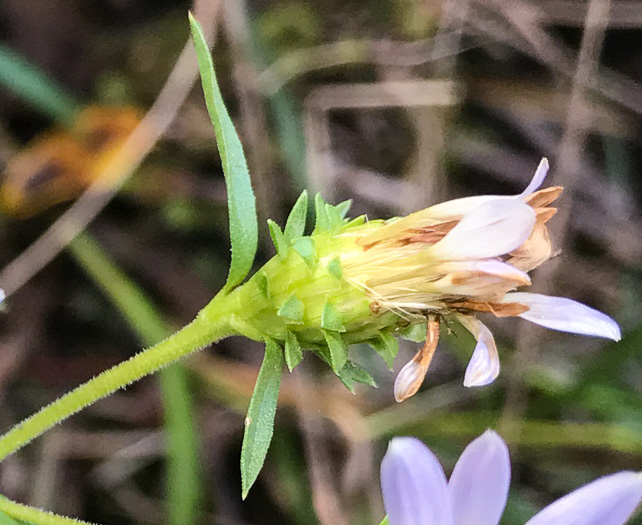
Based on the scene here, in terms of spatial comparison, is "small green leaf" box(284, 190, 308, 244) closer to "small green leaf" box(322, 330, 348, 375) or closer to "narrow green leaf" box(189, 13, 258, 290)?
"narrow green leaf" box(189, 13, 258, 290)

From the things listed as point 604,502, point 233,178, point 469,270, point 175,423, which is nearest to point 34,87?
point 175,423

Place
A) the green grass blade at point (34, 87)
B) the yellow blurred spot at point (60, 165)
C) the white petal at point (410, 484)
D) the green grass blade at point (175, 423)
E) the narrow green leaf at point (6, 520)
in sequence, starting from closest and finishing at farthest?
the white petal at point (410, 484) < the narrow green leaf at point (6, 520) < the green grass blade at point (175, 423) < the green grass blade at point (34, 87) < the yellow blurred spot at point (60, 165)

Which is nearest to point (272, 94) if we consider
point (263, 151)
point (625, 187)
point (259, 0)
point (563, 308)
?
point (263, 151)

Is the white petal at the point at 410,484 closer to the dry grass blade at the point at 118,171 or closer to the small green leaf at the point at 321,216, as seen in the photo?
the small green leaf at the point at 321,216

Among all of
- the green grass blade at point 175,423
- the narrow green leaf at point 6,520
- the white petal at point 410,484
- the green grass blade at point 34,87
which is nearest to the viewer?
the white petal at point 410,484

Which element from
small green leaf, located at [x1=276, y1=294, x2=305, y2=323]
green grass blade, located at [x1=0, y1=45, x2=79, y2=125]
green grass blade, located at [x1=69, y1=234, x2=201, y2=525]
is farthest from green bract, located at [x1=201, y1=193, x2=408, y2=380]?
green grass blade, located at [x1=0, y1=45, x2=79, y2=125]

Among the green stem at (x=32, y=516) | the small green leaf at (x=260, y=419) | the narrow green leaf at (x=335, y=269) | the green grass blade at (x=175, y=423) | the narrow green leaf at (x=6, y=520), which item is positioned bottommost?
the green grass blade at (x=175, y=423)

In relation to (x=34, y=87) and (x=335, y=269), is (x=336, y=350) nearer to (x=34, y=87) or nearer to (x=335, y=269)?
(x=335, y=269)

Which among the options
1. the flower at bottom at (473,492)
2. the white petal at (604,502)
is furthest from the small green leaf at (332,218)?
the white petal at (604,502)
